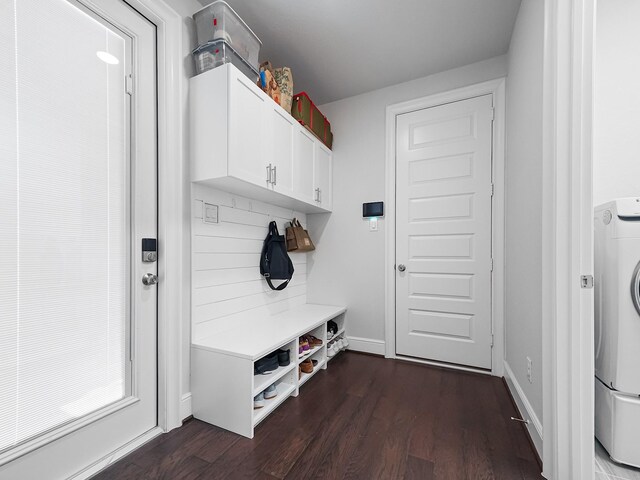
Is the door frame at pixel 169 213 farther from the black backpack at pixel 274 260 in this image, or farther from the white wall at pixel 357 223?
the white wall at pixel 357 223

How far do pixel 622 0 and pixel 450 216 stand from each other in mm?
1578

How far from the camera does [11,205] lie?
1076 millimetres

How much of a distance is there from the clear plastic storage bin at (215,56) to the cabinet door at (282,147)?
376mm

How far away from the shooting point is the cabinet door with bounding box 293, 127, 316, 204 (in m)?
2.29

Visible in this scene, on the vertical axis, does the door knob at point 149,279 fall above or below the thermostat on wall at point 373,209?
below

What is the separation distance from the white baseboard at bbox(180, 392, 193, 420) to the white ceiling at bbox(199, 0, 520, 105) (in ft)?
8.07

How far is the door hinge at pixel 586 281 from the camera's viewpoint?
1112mm

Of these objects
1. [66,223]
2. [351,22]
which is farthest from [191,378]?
[351,22]

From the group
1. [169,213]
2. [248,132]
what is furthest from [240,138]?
[169,213]

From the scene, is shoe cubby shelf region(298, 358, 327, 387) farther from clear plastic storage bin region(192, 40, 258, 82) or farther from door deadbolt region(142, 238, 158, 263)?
clear plastic storage bin region(192, 40, 258, 82)

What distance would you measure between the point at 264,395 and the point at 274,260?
102 centimetres

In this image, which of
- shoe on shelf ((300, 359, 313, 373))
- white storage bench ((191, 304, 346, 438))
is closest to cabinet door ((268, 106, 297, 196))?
white storage bench ((191, 304, 346, 438))

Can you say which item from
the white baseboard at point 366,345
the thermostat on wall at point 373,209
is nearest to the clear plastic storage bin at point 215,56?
the thermostat on wall at point 373,209

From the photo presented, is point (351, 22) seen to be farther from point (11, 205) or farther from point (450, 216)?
point (11, 205)
